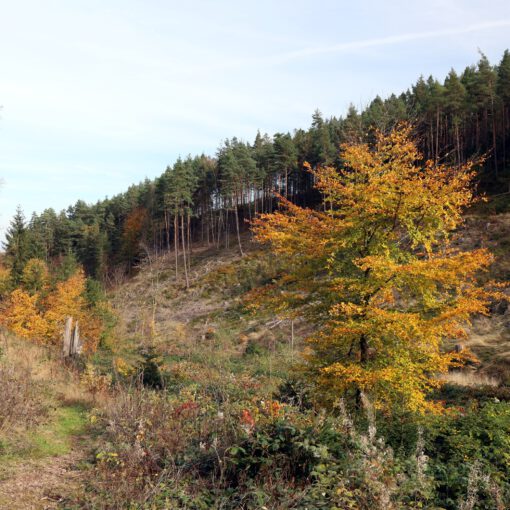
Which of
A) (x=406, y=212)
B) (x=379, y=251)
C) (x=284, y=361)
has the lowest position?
(x=284, y=361)

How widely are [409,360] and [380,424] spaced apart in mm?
1710

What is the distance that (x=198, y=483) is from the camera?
5359mm

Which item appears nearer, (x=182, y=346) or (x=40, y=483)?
(x=40, y=483)

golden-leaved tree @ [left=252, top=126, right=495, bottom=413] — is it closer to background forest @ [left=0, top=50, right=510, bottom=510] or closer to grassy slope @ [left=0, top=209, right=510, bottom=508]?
background forest @ [left=0, top=50, right=510, bottom=510]

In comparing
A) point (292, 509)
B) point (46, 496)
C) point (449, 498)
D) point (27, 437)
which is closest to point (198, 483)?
point (292, 509)

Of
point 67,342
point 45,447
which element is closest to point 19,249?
point 67,342

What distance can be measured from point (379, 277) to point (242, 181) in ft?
183

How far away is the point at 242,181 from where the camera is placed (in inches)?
2518

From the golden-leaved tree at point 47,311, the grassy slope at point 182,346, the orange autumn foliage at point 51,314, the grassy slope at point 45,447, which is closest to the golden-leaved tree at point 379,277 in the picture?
the grassy slope at point 182,346

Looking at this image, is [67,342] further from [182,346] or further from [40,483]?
[182,346]

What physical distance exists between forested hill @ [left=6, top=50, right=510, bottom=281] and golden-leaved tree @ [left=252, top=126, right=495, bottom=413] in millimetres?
21107

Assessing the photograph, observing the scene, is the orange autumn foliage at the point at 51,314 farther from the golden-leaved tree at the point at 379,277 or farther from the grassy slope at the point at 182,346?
the golden-leaved tree at the point at 379,277

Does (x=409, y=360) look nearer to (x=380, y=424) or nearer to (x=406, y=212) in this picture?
(x=380, y=424)

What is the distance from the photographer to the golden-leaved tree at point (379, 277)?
9133mm
